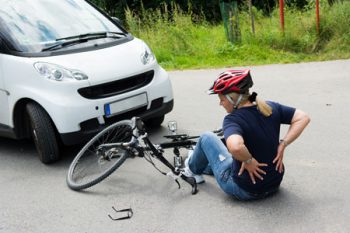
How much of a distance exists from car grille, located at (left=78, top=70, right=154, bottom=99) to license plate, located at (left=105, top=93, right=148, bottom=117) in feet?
0.35

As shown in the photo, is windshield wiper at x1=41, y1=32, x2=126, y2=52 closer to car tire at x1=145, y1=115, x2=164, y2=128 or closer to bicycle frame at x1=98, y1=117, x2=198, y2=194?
car tire at x1=145, y1=115, x2=164, y2=128

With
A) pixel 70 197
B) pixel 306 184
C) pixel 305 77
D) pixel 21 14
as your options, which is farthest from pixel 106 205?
pixel 305 77

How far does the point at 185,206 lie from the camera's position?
4.27 metres

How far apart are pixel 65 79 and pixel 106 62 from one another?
0.52 m

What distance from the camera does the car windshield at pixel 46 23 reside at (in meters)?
5.59

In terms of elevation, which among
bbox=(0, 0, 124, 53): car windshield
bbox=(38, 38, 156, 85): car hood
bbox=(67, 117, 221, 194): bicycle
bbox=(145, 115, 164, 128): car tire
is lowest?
bbox=(145, 115, 164, 128): car tire

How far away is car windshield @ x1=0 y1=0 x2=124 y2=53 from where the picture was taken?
18.3 feet

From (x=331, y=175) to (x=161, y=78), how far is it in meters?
2.30

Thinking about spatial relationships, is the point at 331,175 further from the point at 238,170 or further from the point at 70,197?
the point at 70,197

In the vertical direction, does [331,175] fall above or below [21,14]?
below

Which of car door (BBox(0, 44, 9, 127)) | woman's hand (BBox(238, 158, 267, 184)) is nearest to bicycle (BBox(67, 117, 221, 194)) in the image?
woman's hand (BBox(238, 158, 267, 184))

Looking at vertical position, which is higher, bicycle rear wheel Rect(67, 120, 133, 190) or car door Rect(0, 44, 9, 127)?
car door Rect(0, 44, 9, 127)

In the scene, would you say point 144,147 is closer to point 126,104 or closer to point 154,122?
point 126,104

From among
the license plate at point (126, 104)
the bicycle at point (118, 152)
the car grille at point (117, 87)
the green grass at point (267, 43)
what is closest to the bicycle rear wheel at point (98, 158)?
the bicycle at point (118, 152)
